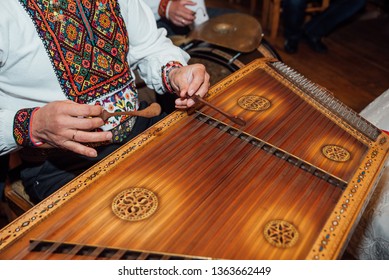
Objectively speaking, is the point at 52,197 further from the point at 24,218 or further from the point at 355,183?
the point at 355,183

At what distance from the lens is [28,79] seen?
1372mm

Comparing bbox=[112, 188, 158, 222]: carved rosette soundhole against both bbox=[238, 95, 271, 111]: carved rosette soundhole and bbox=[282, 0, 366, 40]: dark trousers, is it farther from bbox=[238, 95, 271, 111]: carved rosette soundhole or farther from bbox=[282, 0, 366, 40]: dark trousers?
bbox=[282, 0, 366, 40]: dark trousers

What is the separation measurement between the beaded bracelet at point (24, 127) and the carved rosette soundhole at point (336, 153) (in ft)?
A: 3.30

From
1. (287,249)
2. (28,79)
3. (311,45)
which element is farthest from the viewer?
(311,45)

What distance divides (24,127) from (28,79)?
0.67 feet

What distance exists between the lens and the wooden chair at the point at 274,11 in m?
4.64

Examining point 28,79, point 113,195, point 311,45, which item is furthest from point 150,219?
point 311,45

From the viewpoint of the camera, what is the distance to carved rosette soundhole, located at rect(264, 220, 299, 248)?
990 mm

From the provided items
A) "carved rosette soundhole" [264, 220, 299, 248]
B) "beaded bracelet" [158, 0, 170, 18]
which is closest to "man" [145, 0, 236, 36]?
"beaded bracelet" [158, 0, 170, 18]

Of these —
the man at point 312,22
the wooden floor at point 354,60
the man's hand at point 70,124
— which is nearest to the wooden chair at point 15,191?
the man's hand at point 70,124

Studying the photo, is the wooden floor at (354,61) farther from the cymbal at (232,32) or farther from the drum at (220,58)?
the drum at (220,58)

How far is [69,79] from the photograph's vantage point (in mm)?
1412

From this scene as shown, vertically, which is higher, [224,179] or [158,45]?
[158,45]

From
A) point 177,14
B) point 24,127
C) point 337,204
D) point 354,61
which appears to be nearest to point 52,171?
point 24,127
